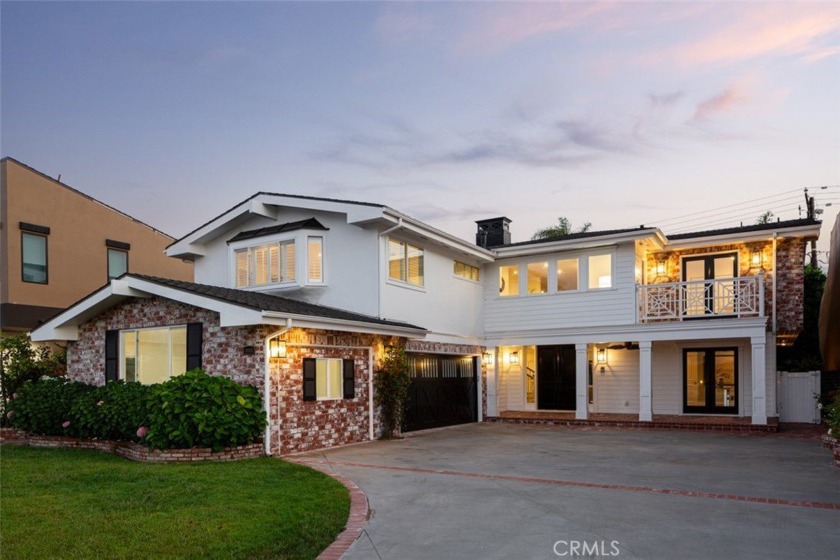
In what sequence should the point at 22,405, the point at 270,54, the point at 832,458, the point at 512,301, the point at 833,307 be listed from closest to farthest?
the point at 833,307 → the point at 832,458 → the point at 22,405 → the point at 270,54 → the point at 512,301

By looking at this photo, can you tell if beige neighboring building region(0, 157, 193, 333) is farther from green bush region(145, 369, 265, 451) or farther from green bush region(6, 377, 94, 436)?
green bush region(145, 369, 265, 451)

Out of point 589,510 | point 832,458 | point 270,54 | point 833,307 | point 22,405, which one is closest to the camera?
point 833,307

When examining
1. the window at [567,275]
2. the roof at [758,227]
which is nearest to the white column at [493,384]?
the window at [567,275]

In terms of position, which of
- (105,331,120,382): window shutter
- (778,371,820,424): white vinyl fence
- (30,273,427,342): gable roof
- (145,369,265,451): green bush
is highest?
(30,273,427,342): gable roof

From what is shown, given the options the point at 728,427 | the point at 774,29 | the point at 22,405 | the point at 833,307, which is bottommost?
the point at 728,427

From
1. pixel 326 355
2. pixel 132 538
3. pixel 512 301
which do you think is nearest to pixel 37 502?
pixel 132 538

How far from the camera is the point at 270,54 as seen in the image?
1578 centimetres

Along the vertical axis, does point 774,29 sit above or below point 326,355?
above

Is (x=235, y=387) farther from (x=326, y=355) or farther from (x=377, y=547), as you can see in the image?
(x=377, y=547)

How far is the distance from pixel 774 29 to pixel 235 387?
493 inches

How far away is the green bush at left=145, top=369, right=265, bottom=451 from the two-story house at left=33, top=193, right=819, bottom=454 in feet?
1.61

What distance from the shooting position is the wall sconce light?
1191cm

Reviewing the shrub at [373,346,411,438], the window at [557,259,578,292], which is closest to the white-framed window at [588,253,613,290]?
the window at [557,259,578,292]

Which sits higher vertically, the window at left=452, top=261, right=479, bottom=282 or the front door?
the window at left=452, top=261, right=479, bottom=282
